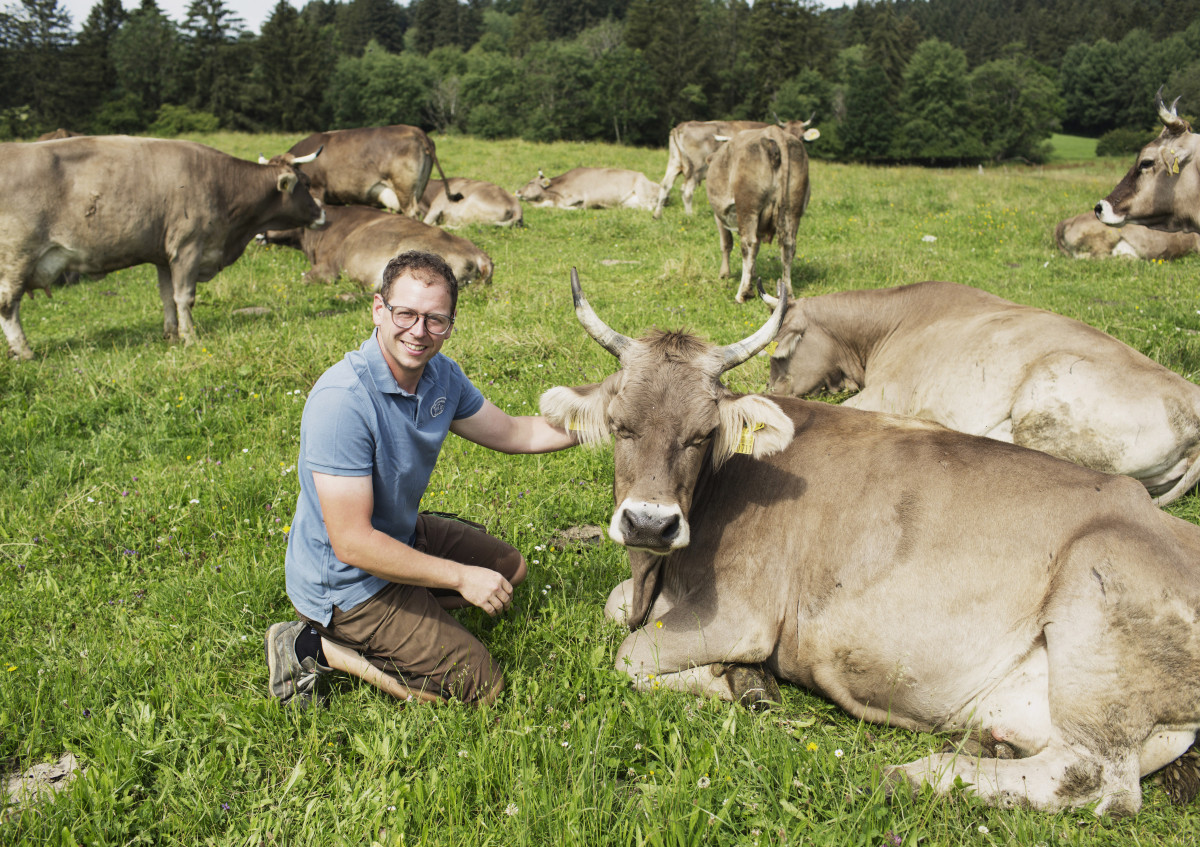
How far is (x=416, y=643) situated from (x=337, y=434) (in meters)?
1.03

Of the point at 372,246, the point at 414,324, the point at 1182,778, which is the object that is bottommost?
the point at 1182,778

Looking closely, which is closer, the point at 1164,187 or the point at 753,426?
the point at 753,426

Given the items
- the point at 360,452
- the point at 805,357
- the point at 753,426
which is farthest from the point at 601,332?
the point at 805,357

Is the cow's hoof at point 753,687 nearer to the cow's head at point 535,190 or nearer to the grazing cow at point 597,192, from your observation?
the grazing cow at point 597,192

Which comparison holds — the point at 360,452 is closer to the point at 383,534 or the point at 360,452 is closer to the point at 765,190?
the point at 383,534

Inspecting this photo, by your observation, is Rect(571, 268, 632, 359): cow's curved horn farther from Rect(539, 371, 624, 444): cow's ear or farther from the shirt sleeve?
the shirt sleeve

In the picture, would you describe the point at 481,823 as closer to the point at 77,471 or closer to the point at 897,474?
the point at 897,474

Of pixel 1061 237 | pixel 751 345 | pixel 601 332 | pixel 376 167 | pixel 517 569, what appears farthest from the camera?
pixel 376 167

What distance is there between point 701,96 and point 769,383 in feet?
232

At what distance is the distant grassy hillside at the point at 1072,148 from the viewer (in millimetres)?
68562

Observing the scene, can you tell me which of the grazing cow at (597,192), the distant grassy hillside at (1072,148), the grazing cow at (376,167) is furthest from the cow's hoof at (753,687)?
the distant grassy hillside at (1072,148)

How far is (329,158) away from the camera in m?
17.5

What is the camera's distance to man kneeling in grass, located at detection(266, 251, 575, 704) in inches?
130

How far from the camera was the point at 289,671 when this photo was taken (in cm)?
348
